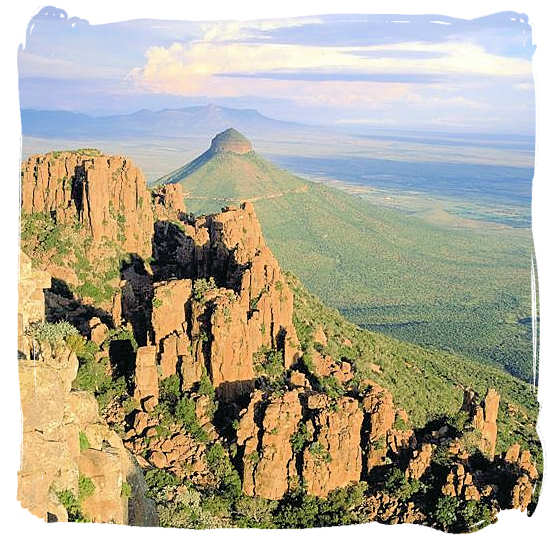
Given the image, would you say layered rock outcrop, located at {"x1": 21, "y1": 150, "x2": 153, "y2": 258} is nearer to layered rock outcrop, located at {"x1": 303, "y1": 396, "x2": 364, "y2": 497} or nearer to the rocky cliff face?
layered rock outcrop, located at {"x1": 303, "y1": 396, "x2": 364, "y2": 497}

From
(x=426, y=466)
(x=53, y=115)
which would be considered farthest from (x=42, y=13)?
(x=426, y=466)

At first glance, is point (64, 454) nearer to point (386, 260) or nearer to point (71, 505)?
point (71, 505)

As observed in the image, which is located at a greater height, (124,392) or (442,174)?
(442,174)

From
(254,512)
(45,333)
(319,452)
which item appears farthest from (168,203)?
(254,512)

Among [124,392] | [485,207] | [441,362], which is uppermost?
[485,207]

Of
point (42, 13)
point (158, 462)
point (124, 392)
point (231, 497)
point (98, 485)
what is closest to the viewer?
point (98, 485)

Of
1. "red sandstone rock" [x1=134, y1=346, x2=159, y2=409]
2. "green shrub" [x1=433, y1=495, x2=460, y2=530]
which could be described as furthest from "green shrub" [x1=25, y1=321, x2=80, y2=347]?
"green shrub" [x1=433, y1=495, x2=460, y2=530]

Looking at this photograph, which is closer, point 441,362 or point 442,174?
point 441,362

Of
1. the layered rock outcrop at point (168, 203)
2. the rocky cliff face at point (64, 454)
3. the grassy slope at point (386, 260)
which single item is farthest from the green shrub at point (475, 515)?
the layered rock outcrop at point (168, 203)

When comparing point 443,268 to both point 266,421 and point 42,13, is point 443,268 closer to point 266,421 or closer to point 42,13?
point 266,421
